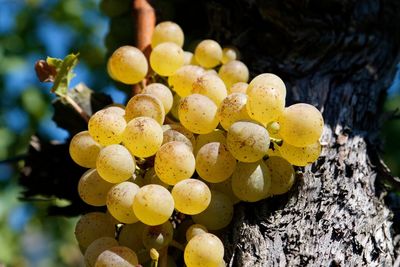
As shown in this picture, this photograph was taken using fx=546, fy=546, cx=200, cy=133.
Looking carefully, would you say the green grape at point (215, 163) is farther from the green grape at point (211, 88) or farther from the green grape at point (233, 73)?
the green grape at point (233, 73)

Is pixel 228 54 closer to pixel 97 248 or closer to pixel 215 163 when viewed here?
pixel 215 163

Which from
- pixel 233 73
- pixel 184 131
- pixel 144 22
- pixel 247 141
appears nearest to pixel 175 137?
pixel 184 131

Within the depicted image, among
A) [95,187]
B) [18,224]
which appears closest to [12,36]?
[18,224]

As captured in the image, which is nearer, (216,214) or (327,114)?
(216,214)

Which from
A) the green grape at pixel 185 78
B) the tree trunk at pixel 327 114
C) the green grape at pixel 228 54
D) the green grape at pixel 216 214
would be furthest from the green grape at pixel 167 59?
the green grape at pixel 216 214

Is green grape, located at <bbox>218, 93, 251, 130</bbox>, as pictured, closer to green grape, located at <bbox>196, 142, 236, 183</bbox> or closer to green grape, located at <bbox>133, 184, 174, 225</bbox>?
green grape, located at <bbox>196, 142, 236, 183</bbox>
